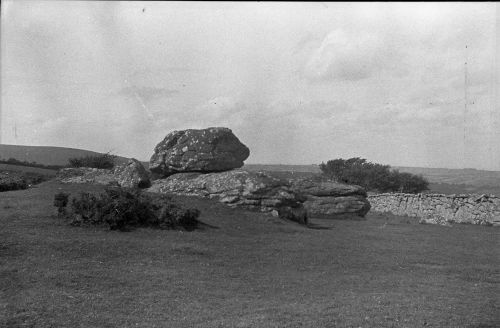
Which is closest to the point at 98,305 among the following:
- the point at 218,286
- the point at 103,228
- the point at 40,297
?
the point at 40,297

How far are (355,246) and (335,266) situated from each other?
383 centimetres

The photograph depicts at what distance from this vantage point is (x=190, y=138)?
81.4 feet

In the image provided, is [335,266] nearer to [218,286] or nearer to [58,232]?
[218,286]

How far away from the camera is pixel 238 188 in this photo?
21547 millimetres

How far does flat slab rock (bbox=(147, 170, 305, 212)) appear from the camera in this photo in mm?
21281

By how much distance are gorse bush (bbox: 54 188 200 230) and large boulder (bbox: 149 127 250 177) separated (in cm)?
631

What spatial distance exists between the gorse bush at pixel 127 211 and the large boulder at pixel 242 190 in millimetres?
4428

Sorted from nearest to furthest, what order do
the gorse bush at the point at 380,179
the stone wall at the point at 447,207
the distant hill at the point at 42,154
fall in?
the stone wall at the point at 447,207, the gorse bush at the point at 380,179, the distant hill at the point at 42,154

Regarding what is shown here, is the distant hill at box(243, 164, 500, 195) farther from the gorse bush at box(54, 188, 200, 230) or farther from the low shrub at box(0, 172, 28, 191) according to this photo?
the low shrub at box(0, 172, 28, 191)

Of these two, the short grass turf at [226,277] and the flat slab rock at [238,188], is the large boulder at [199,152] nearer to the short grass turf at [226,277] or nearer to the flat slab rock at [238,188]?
the flat slab rock at [238,188]

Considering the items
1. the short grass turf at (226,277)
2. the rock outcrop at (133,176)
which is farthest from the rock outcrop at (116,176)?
the short grass turf at (226,277)

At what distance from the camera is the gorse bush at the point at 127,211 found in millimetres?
14826

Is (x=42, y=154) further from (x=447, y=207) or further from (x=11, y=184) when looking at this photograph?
(x=447, y=207)

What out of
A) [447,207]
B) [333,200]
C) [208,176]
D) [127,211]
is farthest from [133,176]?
[447,207]
